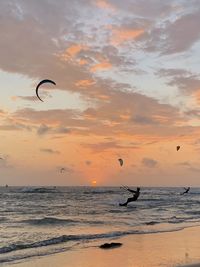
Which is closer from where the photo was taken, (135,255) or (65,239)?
(135,255)

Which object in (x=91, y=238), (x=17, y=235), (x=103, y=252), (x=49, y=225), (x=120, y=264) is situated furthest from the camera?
(x=49, y=225)

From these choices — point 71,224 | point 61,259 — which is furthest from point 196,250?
point 71,224

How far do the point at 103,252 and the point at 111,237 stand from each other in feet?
18.6

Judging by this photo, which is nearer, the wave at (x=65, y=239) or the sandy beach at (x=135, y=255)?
the sandy beach at (x=135, y=255)

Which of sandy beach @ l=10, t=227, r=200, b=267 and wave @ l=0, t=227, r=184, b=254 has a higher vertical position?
wave @ l=0, t=227, r=184, b=254

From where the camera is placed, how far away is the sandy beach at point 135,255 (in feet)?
48.8

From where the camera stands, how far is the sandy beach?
48.8 feet

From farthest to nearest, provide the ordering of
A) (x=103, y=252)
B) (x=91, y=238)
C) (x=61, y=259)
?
(x=91, y=238), (x=103, y=252), (x=61, y=259)

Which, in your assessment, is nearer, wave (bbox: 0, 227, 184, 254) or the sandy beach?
the sandy beach

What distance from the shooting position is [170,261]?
15047 mm

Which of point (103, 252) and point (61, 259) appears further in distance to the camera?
point (103, 252)

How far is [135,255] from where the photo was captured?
16.5m

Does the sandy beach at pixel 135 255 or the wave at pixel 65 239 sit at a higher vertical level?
the wave at pixel 65 239

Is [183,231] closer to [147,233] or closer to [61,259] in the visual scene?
[147,233]
